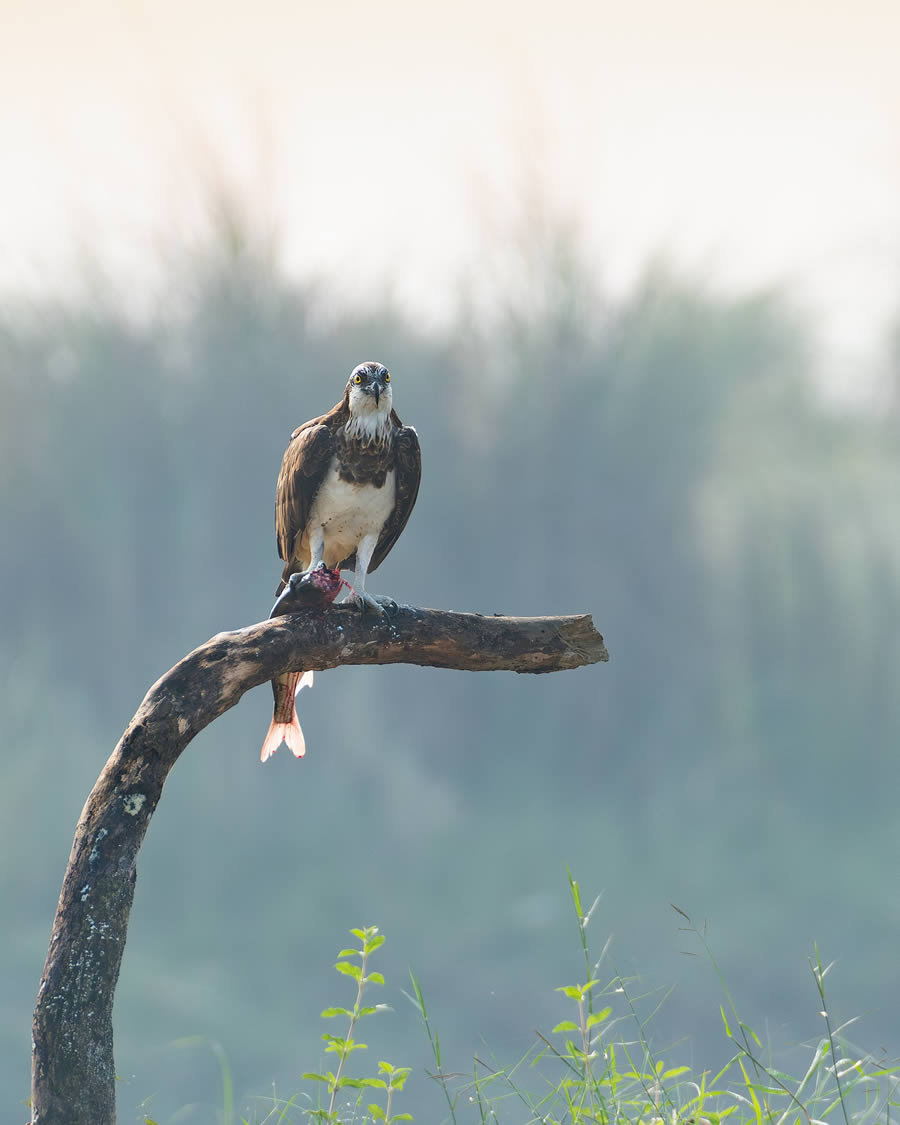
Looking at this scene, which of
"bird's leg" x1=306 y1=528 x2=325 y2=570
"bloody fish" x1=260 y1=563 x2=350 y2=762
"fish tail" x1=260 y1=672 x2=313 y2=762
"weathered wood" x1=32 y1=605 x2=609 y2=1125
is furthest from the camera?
"bird's leg" x1=306 y1=528 x2=325 y2=570

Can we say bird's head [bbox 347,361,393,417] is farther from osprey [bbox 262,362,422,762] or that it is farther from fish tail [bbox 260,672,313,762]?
fish tail [bbox 260,672,313,762]

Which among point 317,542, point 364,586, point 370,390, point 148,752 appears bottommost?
point 148,752

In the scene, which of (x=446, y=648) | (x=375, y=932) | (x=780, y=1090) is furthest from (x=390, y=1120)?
(x=446, y=648)

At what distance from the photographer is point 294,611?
329cm

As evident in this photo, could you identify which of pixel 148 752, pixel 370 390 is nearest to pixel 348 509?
pixel 370 390

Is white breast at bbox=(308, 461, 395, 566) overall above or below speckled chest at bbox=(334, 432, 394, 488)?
below

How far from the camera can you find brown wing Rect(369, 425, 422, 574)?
383 cm

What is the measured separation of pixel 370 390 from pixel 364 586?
733 millimetres

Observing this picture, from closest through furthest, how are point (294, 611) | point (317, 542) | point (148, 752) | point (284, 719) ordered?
point (148, 752) → point (294, 611) → point (284, 719) → point (317, 542)

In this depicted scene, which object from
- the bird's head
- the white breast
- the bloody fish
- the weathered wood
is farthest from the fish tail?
the bird's head

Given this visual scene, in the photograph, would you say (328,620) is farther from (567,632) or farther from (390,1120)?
(390,1120)

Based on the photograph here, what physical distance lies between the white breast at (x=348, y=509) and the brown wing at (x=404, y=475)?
0.04 m

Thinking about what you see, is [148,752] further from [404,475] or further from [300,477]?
[404,475]

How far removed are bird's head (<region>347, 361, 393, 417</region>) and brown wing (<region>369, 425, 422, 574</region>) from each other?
0.18 m
